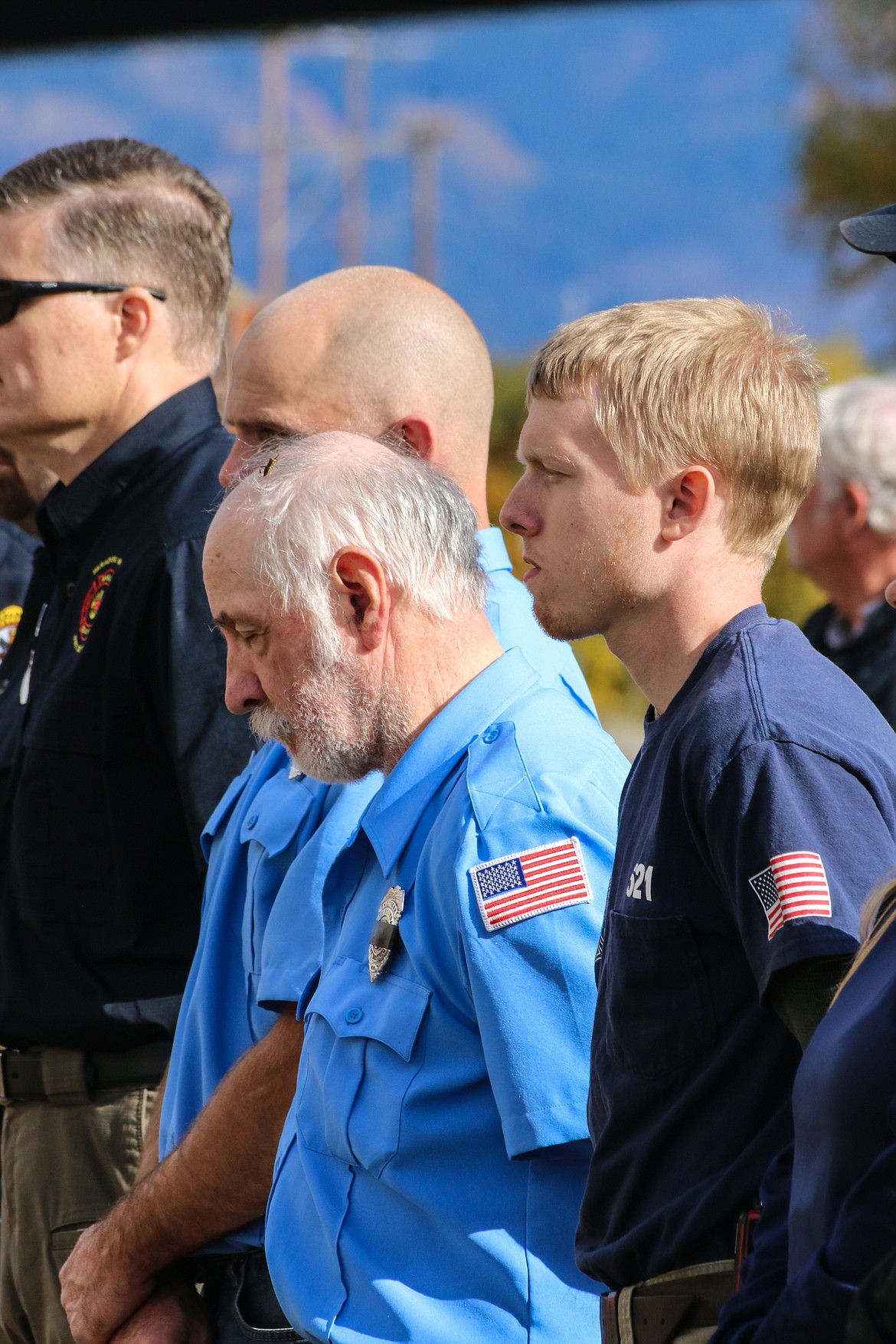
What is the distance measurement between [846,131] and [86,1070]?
1489 cm

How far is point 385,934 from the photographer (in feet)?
6.57

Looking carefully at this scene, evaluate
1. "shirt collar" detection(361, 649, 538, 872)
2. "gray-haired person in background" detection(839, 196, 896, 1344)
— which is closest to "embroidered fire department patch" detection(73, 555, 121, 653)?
"shirt collar" detection(361, 649, 538, 872)

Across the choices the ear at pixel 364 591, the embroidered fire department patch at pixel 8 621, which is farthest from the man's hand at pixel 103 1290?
the embroidered fire department patch at pixel 8 621

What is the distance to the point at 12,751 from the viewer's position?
2980 mm

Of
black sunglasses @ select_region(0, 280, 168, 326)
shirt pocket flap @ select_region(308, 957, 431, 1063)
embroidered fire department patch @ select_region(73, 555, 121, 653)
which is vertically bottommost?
shirt pocket flap @ select_region(308, 957, 431, 1063)

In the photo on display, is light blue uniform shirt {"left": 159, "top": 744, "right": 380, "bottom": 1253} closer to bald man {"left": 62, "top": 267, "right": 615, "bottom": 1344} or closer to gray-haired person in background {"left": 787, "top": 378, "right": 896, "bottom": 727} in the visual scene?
bald man {"left": 62, "top": 267, "right": 615, "bottom": 1344}

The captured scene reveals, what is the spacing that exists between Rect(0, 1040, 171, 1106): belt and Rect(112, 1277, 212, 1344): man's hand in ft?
1.68

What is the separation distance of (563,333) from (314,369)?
0.87m

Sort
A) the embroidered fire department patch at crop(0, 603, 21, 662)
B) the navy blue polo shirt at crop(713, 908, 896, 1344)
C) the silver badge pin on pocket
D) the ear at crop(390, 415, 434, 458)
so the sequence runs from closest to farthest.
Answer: the navy blue polo shirt at crop(713, 908, 896, 1344)
the silver badge pin on pocket
the ear at crop(390, 415, 434, 458)
the embroidered fire department patch at crop(0, 603, 21, 662)

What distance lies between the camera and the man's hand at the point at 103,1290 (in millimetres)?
2330

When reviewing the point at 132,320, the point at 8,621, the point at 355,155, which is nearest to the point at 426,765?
the point at 132,320

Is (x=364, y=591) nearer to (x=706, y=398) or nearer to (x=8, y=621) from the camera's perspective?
(x=706, y=398)

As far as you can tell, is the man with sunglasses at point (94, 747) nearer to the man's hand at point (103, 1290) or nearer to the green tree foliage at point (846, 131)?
the man's hand at point (103, 1290)

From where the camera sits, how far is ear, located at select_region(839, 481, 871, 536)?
14.3ft
